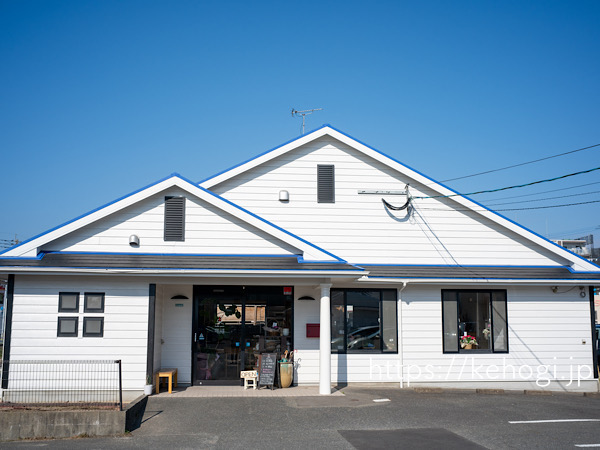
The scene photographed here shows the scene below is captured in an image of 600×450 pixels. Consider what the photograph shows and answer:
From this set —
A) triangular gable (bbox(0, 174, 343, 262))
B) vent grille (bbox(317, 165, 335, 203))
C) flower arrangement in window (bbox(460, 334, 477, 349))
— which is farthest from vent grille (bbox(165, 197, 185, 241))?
flower arrangement in window (bbox(460, 334, 477, 349))

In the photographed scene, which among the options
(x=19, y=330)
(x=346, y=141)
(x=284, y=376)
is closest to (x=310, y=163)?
(x=346, y=141)

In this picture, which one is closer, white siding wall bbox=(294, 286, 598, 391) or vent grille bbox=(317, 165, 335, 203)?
white siding wall bbox=(294, 286, 598, 391)

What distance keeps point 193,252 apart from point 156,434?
490 centimetres

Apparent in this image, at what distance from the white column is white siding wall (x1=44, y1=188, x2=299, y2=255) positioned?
1415mm

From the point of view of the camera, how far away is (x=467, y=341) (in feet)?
53.5

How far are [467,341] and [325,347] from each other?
463cm

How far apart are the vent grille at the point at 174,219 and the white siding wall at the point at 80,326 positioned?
67.8 inches

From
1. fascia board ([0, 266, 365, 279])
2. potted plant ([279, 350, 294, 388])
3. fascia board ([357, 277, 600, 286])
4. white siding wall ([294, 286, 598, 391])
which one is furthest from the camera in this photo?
white siding wall ([294, 286, 598, 391])

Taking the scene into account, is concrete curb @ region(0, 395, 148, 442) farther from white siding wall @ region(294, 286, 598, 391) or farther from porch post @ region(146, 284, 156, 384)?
white siding wall @ region(294, 286, 598, 391)

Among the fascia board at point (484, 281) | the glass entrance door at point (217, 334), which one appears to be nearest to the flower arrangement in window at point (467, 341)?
the fascia board at point (484, 281)

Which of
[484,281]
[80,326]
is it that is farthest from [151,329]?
[484,281]

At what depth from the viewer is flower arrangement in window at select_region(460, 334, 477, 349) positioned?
16297 millimetres

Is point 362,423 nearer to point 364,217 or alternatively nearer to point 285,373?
point 285,373

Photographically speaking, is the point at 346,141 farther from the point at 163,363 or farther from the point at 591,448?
the point at 591,448
